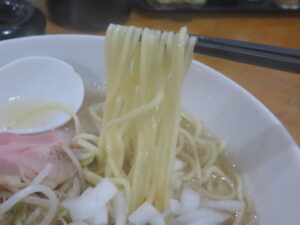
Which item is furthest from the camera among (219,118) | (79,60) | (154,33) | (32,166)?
(79,60)

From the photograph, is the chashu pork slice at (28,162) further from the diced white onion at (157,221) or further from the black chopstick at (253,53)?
the black chopstick at (253,53)

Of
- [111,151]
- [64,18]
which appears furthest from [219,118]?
[64,18]

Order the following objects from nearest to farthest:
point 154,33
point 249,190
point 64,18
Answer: point 154,33 → point 249,190 → point 64,18

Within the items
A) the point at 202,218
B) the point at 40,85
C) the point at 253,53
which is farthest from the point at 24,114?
the point at 253,53

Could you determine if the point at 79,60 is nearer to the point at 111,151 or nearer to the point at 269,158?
the point at 111,151

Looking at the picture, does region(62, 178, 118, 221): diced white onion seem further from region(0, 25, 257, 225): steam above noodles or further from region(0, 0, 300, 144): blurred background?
region(0, 0, 300, 144): blurred background

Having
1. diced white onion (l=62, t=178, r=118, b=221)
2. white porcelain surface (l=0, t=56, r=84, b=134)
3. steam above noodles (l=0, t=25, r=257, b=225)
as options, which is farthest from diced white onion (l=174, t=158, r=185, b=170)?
white porcelain surface (l=0, t=56, r=84, b=134)

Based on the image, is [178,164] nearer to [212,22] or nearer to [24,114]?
[24,114]
